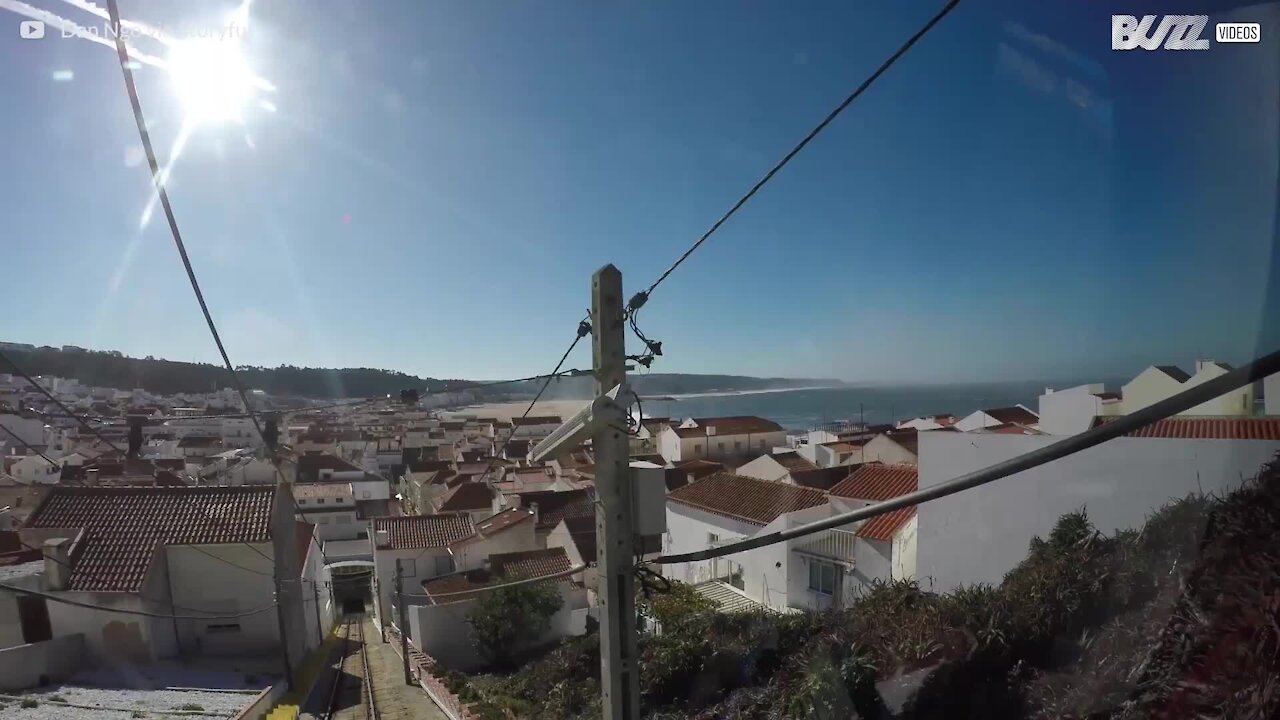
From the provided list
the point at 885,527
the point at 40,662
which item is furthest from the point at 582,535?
the point at 40,662

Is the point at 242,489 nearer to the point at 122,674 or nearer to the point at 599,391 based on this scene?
the point at 122,674

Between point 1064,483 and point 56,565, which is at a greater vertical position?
point 1064,483

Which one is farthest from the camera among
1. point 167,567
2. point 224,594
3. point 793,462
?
point 793,462

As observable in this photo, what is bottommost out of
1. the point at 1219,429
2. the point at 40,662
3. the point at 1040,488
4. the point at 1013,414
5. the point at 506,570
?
the point at 506,570

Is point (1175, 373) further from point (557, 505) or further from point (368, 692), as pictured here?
point (557, 505)

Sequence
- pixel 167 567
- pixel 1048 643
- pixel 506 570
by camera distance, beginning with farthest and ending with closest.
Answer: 1. pixel 506 570
2. pixel 167 567
3. pixel 1048 643

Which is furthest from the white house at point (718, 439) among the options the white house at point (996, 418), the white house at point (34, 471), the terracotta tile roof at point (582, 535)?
the white house at point (34, 471)

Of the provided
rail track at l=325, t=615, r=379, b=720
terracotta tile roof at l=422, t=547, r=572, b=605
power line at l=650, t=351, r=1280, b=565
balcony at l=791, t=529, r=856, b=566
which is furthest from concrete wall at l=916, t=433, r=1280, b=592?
terracotta tile roof at l=422, t=547, r=572, b=605

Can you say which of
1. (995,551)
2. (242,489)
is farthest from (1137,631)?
(242,489)
